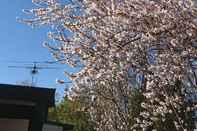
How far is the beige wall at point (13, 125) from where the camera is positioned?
12.2 metres

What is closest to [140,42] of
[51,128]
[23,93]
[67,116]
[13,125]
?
[23,93]

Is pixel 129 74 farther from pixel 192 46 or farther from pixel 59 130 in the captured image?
pixel 59 130

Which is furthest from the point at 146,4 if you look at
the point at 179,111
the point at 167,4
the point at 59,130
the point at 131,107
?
the point at 59,130

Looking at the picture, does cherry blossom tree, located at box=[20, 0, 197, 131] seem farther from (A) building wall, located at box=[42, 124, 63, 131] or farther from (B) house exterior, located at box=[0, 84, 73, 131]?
(A) building wall, located at box=[42, 124, 63, 131]

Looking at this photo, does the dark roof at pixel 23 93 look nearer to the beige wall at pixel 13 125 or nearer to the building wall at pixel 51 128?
the beige wall at pixel 13 125

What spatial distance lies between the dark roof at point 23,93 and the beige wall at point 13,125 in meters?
2.03

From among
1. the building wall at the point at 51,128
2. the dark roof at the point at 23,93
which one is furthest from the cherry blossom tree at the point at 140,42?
the building wall at the point at 51,128

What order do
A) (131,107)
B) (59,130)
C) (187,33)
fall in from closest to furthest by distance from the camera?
1. (187,33)
2. (131,107)
3. (59,130)

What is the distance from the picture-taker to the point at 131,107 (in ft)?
47.1

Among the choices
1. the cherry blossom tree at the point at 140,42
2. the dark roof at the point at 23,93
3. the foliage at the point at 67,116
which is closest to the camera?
the cherry blossom tree at the point at 140,42

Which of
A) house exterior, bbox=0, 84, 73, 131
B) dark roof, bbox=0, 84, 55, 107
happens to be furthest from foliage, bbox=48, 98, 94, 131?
dark roof, bbox=0, 84, 55, 107

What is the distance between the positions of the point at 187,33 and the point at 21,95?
4263 mm

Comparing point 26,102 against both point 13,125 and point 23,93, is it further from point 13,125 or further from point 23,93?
point 13,125

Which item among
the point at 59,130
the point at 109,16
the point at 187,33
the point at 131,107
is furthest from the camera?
the point at 59,130
